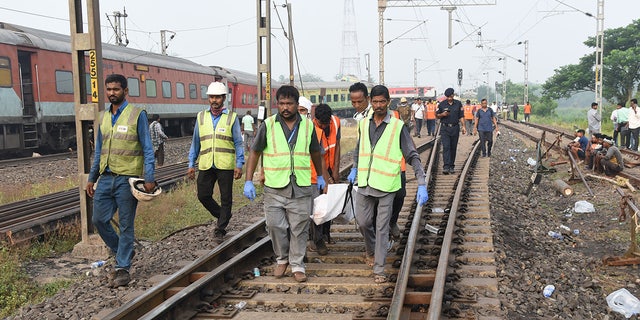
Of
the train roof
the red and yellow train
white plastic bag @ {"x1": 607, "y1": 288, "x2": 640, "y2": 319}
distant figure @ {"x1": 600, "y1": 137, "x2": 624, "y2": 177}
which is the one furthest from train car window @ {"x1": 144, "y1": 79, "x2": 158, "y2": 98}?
white plastic bag @ {"x1": 607, "y1": 288, "x2": 640, "y2": 319}

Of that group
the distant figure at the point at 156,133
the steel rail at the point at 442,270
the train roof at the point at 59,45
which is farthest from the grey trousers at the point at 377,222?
the train roof at the point at 59,45

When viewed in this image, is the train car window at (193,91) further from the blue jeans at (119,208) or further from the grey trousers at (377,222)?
the grey trousers at (377,222)

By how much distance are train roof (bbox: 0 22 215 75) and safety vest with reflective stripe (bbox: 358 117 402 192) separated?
47.1 ft

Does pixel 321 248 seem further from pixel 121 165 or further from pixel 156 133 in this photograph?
pixel 156 133

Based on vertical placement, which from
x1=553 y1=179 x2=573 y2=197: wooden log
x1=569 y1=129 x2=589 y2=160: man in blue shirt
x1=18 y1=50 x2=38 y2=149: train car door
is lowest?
x1=553 y1=179 x2=573 y2=197: wooden log

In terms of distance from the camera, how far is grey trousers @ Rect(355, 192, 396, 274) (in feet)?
18.5

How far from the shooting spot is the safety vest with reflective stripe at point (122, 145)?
5918mm

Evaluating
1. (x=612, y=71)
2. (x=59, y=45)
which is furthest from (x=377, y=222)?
(x=612, y=71)

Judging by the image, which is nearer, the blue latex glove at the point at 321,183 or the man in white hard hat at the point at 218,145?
the blue latex glove at the point at 321,183

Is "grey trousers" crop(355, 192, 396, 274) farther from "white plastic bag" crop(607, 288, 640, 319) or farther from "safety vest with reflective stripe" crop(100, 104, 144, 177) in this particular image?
"safety vest with reflective stripe" crop(100, 104, 144, 177)

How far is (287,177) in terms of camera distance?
18.5 ft

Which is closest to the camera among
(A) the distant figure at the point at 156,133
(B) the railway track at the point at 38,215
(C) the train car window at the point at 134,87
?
(B) the railway track at the point at 38,215

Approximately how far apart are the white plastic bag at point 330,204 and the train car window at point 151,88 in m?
19.3

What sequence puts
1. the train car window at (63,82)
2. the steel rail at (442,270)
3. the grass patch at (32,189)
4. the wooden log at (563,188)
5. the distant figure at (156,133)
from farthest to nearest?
the train car window at (63,82)
the distant figure at (156,133)
the wooden log at (563,188)
the grass patch at (32,189)
the steel rail at (442,270)
